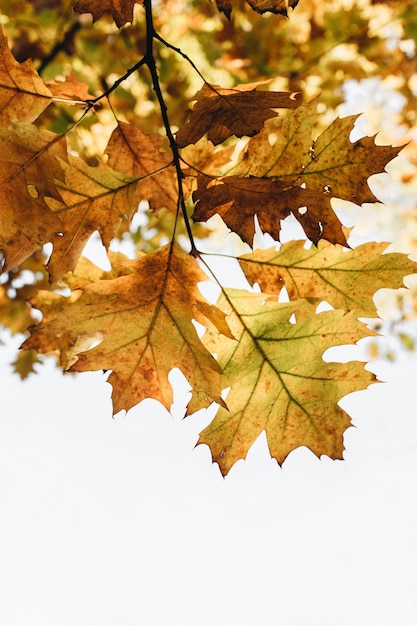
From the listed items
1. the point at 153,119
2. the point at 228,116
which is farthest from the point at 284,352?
the point at 153,119

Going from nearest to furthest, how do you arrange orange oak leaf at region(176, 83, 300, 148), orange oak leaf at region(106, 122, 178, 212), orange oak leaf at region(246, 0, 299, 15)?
1. orange oak leaf at region(246, 0, 299, 15)
2. orange oak leaf at region(176, 83, 300, 148)
3. orange oak leaf at region(106, 122, 178, 212)

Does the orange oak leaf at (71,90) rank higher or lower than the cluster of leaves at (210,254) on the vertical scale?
higher

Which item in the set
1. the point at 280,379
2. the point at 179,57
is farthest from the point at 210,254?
the point at 179,57

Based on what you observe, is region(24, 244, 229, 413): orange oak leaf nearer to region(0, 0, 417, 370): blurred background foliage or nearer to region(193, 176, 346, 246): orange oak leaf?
region(193, 176, 346, 246): orange oak leaf

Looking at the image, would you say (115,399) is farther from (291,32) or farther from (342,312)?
(291,32)

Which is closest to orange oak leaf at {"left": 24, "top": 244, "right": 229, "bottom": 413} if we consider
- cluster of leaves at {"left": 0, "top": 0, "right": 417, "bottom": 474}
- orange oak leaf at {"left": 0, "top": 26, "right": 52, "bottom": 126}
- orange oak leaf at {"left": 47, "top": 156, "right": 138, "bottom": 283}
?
cluster of leaves at {"left": 0, "top": 0, "right": 417, "bottom": 474}

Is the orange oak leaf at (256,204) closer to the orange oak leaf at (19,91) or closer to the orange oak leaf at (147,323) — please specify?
the orange oak leaf at (147,323)

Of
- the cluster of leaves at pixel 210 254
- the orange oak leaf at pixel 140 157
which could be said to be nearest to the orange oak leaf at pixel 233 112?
the cluster of leaves at pixel 210 254

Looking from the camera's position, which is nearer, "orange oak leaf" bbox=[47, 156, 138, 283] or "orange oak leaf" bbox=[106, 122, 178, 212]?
"orange oak leaf" bbox=[47, 156, 138, 283]
